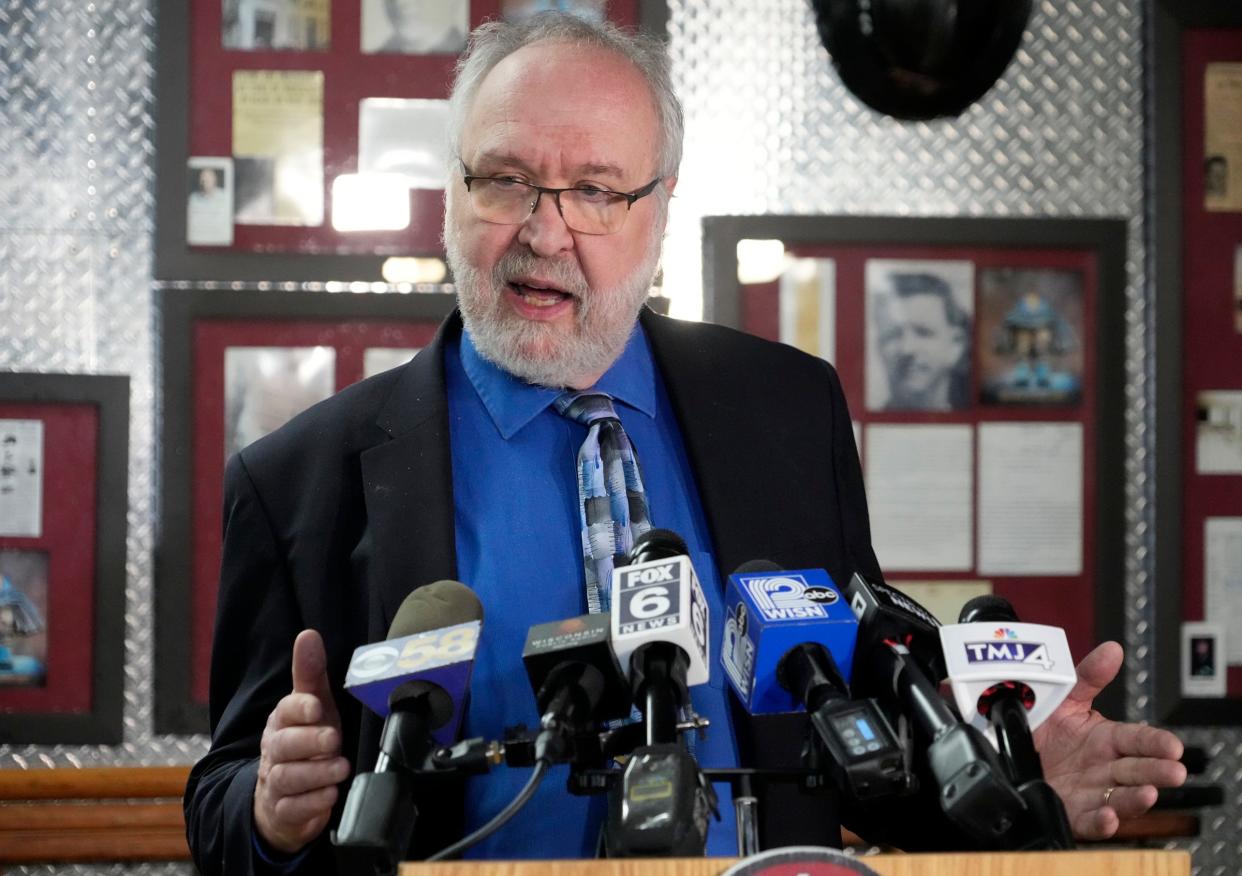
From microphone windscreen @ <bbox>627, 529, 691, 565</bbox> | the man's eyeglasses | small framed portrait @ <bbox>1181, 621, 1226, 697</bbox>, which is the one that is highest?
the man's eyeglasses

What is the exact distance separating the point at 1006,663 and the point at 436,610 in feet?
1.57

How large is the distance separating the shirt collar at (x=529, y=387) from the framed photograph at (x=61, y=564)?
1.07 metres

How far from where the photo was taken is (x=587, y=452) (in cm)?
168

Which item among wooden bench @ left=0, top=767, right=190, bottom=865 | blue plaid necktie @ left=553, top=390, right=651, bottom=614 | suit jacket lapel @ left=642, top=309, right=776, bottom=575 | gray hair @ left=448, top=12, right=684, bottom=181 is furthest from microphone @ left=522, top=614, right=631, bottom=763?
wooden bench @ left=0, top=767, right=190, bottom=865

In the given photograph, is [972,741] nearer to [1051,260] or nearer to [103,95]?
[1051,260]

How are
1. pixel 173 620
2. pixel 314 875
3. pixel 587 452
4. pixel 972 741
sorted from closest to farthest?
pixel 972 741 → pixel 314 875 → pixel 587 452 → pixel 173 620

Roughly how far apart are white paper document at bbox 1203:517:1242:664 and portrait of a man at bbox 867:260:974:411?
0.60 m

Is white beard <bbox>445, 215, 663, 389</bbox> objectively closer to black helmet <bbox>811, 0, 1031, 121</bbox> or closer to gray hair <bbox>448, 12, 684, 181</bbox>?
gray hair <bbox>448, 12, 684, 181</bbox>

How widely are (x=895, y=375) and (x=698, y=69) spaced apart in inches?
29.1

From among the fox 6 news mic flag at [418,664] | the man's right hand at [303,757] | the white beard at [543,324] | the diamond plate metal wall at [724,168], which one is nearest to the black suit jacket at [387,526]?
the white beard at [543,324]

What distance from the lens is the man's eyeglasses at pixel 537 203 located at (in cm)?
165

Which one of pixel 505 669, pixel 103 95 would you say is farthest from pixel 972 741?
pixel 103 95

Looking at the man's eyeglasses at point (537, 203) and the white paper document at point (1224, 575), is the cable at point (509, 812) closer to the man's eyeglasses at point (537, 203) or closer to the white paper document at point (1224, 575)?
the man's eyeglasses at point (537, 203)

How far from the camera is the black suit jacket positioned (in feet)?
5.16
